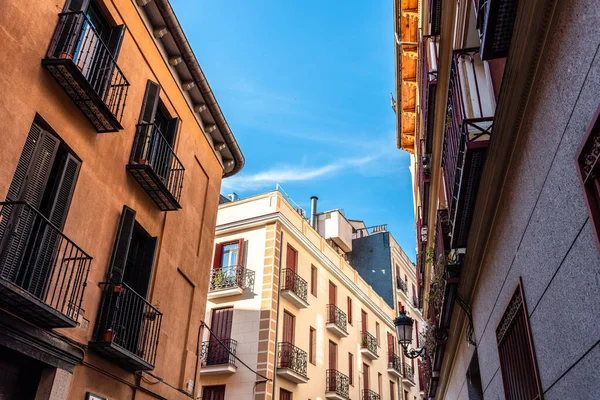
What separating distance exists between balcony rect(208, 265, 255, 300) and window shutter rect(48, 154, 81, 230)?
1420cm

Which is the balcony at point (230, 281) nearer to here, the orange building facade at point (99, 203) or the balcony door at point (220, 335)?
the balcony door at point (220, 335)

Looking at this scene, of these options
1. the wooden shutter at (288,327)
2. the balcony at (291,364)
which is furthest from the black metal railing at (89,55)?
the wooden shutter at (288,327)

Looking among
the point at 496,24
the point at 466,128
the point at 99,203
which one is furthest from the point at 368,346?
the point at 496,24

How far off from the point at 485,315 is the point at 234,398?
14.8 m

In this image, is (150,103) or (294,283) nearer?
(150,103)

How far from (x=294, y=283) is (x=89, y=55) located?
15654 millimetres

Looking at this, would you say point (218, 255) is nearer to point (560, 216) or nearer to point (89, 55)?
point (89, 55)

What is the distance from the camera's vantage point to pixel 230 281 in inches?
866

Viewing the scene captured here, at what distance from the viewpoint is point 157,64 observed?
11.0 meters

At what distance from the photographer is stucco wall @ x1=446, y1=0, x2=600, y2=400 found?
3.14m

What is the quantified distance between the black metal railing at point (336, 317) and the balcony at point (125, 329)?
16284mm

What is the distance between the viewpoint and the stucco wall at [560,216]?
3141mm

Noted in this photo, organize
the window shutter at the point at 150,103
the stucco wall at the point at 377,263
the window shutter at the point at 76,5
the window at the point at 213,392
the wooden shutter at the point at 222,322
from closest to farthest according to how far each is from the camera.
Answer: the window shutter at the point at 76,5 < the window shutter at the point at 150,103 < the window at the point at 213,392 < the wooden shutter at the point at 222,322 < the stucco wall at the point at 377,263

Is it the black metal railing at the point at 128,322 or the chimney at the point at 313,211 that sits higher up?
the chimney at the point at 313,211
